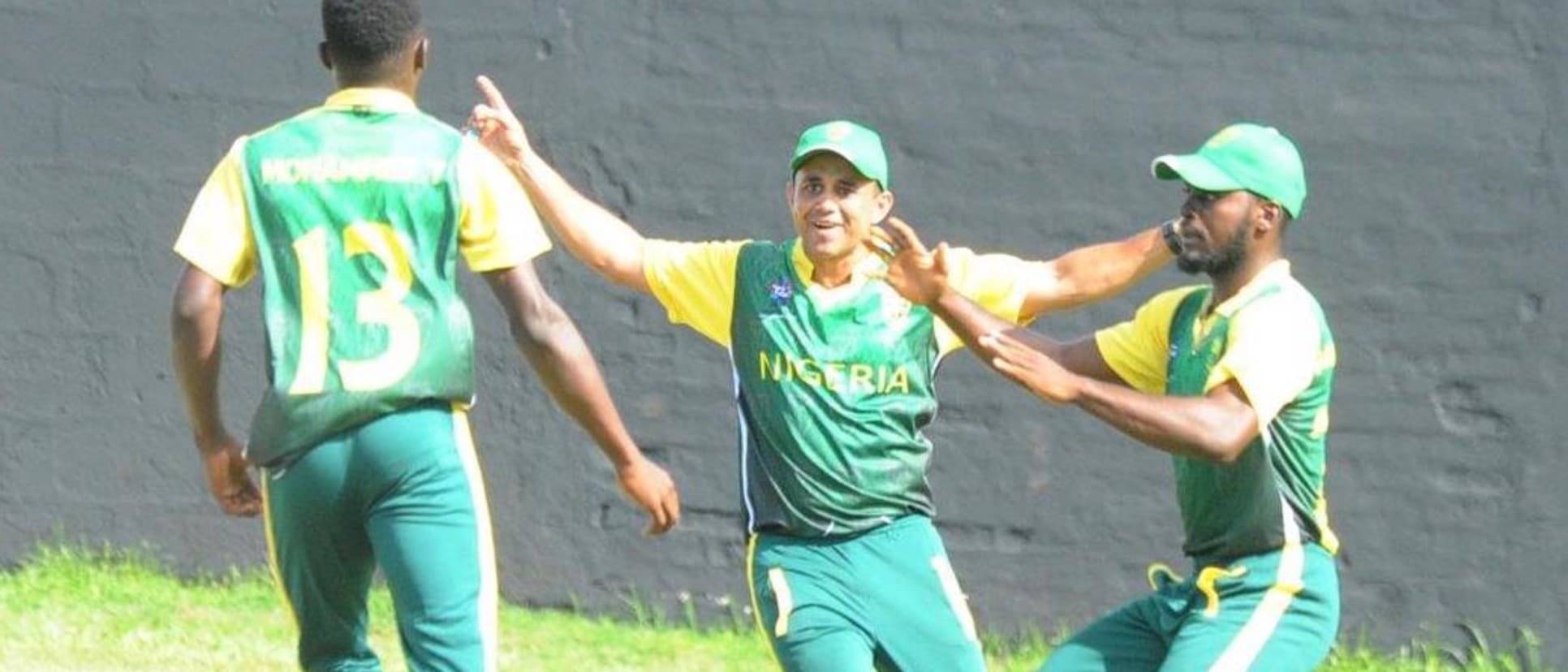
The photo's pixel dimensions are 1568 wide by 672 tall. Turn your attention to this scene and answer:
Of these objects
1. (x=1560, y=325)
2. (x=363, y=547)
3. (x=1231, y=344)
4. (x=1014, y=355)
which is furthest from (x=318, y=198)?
(x=1560, y=325)

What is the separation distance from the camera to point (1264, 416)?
5.48 metres

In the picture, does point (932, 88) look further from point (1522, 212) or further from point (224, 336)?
point (224, 336)

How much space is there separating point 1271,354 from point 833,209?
1.17 metres

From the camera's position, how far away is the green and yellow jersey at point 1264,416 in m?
5.54

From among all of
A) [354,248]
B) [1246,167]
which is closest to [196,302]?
[354,248]

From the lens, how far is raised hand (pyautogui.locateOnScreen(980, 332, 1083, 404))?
5.43 meters

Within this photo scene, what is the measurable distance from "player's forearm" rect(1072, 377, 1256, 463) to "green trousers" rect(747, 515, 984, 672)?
0.81m

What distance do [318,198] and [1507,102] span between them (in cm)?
400

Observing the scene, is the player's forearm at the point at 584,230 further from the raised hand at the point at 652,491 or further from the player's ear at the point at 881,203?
the raised hand at the point at 652,491

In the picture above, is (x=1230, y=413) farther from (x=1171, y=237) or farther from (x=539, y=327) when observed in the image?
(x=539, y=327)

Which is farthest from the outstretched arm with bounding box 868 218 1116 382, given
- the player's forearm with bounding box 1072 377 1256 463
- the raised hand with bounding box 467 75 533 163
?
the raised hand with bounding box 467 75 533 163

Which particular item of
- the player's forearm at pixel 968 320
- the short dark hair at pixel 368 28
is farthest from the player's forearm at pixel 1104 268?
the short dark hair at pixel 368 28

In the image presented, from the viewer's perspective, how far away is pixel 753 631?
8367 millimetres

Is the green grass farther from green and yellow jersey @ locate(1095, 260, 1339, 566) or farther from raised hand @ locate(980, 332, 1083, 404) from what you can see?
raised hand @ locate(980, 332, 1083, 404)
